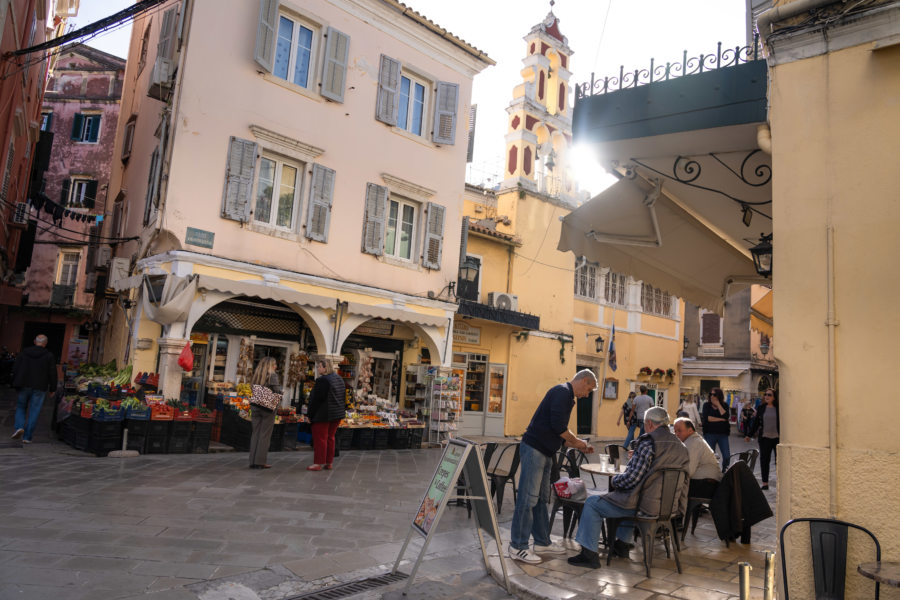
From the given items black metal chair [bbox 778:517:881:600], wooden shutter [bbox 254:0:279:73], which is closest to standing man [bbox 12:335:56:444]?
wooden shutter [bbox 254:0:279:73]

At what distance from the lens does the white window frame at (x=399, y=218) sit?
14016 mm

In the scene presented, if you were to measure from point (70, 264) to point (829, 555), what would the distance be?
31.7m

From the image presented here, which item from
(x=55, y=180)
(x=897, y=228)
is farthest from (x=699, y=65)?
(x=55, y=180)

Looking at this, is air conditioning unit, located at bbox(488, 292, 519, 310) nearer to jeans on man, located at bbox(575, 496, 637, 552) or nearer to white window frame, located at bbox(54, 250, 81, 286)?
jeans on man, located at bbox(575, 496, 637, 552)

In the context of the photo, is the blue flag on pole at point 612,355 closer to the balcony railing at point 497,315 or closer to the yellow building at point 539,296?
the yellow building at point 539,296

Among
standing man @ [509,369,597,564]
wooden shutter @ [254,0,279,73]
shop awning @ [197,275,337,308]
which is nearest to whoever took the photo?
standing man @ [509,369,597,564]

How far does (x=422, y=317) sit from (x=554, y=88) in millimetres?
11152

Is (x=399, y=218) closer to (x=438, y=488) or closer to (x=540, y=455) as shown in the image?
(x=540, y=455)

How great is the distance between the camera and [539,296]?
772 inches

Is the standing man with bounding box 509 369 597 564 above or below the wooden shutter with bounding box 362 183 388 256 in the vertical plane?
below

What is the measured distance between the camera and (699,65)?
4477mm

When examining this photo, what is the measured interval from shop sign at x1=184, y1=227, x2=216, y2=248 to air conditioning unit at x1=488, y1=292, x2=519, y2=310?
28.7 ft

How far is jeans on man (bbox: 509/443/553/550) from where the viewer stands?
5398 mm

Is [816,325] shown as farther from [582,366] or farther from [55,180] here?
[55,180]
